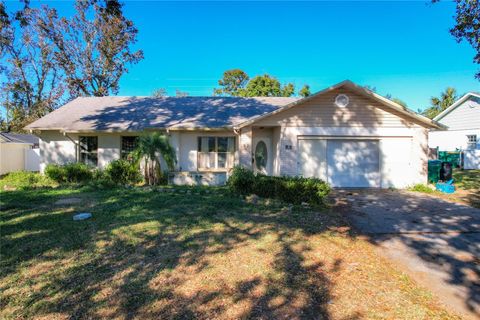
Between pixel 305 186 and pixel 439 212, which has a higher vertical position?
pixel 305 186

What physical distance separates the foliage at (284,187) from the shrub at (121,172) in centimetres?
548

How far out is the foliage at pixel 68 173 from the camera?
41.3 feet

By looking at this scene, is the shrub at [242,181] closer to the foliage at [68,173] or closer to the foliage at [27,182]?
the foliage at [68,173]

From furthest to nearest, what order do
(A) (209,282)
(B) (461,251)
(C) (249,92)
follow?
(C) (249,92) < (B) (461,251) < (A) (209,282)

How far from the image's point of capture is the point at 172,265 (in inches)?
167

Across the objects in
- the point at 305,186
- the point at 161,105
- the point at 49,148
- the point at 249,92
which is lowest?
the point at 305,186

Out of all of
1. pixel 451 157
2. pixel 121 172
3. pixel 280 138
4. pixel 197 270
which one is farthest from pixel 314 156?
pixel 451 157

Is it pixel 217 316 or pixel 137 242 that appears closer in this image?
pixel 217 316

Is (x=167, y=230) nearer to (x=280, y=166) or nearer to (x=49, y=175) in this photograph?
(x=280, y=166)

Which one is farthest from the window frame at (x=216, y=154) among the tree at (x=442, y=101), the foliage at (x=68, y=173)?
the tree at (x=442, y=101)

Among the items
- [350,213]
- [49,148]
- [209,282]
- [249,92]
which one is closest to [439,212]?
[350,213]

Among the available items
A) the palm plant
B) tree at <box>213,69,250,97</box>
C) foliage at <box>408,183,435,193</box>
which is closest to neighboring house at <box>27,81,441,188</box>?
foliage at <box>408,183,435,193</box>

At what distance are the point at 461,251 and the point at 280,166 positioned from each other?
737 cm

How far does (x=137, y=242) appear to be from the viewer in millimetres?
5195
